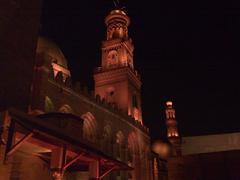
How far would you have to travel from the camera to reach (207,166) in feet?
70.0

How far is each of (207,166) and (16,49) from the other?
55.0ft

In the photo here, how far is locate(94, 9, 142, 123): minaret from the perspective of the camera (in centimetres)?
4056

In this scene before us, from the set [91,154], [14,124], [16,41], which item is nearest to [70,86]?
[16,41]

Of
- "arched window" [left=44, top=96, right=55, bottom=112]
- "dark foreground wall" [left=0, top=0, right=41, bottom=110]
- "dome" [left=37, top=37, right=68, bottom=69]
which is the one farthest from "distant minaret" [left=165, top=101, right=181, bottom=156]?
"dark foreground wall" [left=0, top=0, right=41, bottom=110]

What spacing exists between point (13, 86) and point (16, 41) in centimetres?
203

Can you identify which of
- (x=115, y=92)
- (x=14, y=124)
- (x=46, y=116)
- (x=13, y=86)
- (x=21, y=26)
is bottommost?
(x=14, y=124)

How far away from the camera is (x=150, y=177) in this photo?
38344mm

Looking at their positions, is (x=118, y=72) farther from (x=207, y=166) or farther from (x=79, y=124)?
(x=79, y=124)

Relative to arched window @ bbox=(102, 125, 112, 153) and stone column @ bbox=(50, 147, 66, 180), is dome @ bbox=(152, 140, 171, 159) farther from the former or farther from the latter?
stone column @ bbox=(50, 147, 66, 180)

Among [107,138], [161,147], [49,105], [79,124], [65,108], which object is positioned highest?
[161,147]

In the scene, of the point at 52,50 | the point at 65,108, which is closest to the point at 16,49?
the point at 65,108

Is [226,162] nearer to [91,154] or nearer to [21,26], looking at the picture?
[91,154]

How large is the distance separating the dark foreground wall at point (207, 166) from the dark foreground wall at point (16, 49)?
15267mm

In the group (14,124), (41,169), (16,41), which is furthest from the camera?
(41,169)
